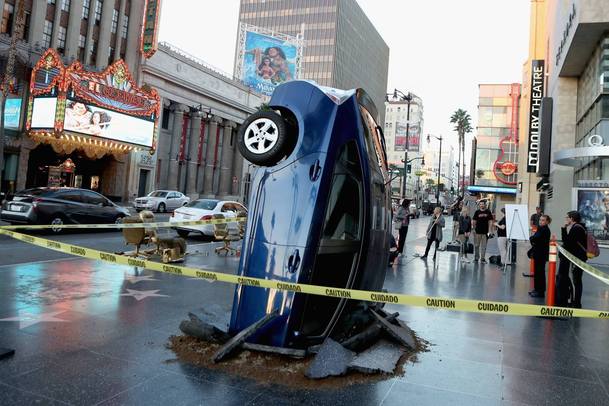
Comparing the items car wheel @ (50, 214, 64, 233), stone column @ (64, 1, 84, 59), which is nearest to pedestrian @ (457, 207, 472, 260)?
car wheel @ (50, 214, 64, 233)

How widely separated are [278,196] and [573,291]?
613cm

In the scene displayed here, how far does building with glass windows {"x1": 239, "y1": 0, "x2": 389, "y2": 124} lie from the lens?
110 meters

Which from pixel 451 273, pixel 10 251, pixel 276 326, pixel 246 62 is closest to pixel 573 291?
pixel 451 273

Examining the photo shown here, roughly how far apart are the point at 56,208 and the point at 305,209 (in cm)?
1261

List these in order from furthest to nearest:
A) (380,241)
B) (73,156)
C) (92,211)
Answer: (73,156), (92,211), (380,241)

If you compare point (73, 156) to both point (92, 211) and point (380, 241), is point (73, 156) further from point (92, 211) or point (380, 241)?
point (380, 241)

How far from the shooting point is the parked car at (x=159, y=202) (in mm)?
30531

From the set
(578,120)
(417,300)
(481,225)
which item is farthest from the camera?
(578,120)

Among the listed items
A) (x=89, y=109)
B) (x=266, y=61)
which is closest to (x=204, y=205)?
(x=89, y=109)

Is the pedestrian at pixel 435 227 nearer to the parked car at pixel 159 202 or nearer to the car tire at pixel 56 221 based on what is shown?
the car tire at pixel 56 221

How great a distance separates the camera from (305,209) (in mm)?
4008

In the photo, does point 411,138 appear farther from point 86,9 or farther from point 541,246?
point 541,246

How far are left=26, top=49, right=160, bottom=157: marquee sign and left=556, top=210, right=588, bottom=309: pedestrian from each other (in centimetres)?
2983

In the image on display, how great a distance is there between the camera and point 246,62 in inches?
2467
